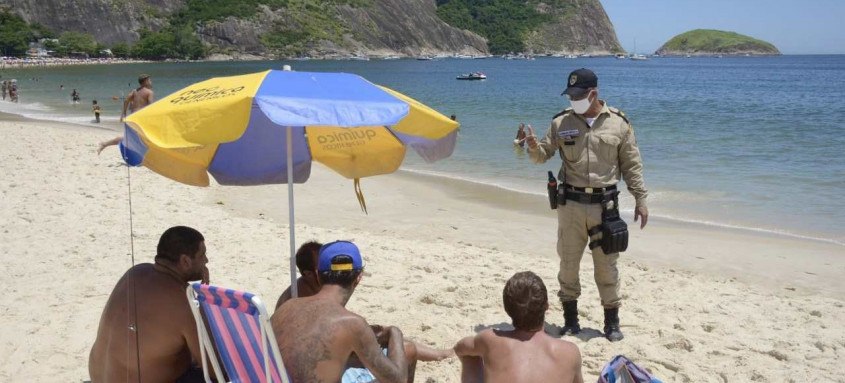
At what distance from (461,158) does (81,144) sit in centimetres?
829

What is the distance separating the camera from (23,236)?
7.38 meters

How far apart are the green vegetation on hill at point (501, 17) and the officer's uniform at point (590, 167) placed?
567ft

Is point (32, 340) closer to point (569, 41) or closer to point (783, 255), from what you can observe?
point (783, 255)

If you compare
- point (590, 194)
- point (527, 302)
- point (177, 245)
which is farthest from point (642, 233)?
point (177, 245)

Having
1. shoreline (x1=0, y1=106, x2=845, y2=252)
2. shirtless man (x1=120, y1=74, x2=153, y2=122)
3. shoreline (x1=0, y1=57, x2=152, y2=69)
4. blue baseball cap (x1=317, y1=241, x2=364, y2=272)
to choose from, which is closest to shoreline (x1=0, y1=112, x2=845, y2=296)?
shoreline (x1=0, y1=106, x2=845, y2=252)

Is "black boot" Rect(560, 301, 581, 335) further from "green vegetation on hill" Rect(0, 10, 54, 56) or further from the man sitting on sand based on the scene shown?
"green vegetation on hill" Rect(0, 10, 54, 56)

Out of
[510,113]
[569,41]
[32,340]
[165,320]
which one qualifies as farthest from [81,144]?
[569,41]

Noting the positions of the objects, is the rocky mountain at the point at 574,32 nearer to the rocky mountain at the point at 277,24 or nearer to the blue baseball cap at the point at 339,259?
the rocky mountain at the point at 277,24

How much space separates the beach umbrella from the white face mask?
3.51 ft

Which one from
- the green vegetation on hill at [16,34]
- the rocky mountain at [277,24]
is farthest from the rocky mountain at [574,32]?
the green vegetation on hill at [16,34]

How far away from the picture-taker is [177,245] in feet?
11.3

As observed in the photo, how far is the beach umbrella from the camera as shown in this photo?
3127mm

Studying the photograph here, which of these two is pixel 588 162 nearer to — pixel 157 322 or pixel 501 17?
pixel 157 322

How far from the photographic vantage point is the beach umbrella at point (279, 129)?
3.13 metres
